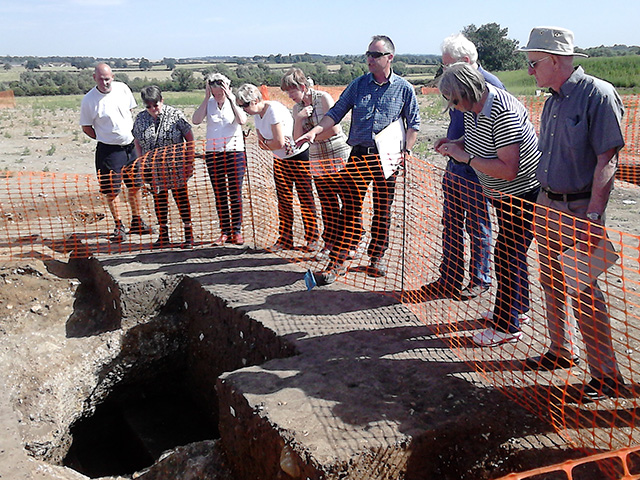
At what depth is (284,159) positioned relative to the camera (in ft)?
18.6

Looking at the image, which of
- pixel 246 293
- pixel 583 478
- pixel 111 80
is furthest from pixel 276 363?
pixel 111 80

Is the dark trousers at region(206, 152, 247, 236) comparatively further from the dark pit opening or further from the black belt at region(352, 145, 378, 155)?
the dark pit opening

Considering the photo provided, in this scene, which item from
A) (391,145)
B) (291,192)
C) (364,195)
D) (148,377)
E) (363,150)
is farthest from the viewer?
(148,377)

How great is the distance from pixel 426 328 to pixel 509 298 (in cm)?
68

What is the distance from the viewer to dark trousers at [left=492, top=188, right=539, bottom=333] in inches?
144

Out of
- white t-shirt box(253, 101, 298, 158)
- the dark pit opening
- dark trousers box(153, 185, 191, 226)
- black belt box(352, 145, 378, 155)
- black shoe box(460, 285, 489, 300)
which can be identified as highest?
white t-shirt box(253, 101, 298, 158)

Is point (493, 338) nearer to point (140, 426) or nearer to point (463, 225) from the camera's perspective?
point (463, 225)

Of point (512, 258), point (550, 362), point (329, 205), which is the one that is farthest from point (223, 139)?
point (550, 362)

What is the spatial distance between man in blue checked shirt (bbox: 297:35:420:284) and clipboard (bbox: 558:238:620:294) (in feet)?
6.19

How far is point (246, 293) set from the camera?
16.6 ft

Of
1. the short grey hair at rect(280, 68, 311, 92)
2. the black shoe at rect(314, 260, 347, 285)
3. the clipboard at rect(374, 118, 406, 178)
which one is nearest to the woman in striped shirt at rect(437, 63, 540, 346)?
the clipboard at rect(374, 118, 406, 178)

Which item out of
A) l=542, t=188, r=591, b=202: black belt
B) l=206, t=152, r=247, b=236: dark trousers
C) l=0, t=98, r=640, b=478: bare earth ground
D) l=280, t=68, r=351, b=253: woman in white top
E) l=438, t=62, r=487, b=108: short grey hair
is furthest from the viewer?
l=206, t=152, r=247, b=236: dark trousers

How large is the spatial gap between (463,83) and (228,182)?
3310 millimetres

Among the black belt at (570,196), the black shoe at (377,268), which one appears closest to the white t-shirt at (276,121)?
the black shoe at (377,268)
